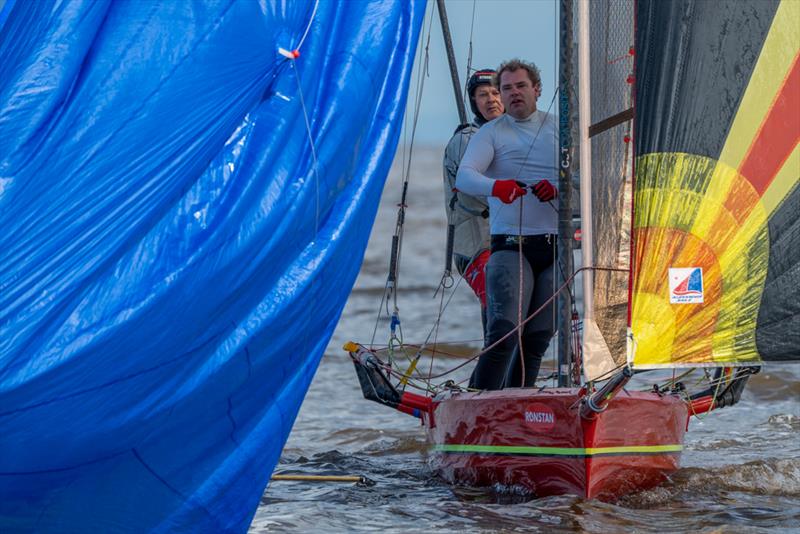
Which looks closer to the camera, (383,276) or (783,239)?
(783,239)

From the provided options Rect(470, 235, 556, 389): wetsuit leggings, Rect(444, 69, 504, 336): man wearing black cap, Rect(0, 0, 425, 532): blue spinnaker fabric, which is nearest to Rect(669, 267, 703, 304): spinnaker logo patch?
Rect(470, 235, 556, 389): wetsuit leggings

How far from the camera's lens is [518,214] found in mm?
5438

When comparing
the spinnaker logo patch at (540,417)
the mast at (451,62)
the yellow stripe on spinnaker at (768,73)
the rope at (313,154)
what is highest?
the mast at (451,62)

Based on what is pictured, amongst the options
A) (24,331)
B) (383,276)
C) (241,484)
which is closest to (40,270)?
(24,331)

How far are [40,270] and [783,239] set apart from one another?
2.48m

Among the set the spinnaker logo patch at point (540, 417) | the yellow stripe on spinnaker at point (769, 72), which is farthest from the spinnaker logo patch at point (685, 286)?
the spinnaker logo patch at point (540, 417)

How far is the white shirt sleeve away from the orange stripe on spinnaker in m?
1.19

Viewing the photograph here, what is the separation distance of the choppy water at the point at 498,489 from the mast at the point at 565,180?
696 mm

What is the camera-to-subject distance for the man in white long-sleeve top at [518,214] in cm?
542

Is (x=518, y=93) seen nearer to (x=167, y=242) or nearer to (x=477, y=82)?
(x=477, y=82)

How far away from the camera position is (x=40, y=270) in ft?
11.6

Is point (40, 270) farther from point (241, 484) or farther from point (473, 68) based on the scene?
point (473, 68)

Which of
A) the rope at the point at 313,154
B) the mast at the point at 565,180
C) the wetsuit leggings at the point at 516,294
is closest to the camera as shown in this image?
the rope at the point at 313,154

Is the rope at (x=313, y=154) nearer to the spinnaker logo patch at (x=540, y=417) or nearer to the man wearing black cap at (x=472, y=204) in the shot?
the spinnaker logo patch at (x=540, y=417)
